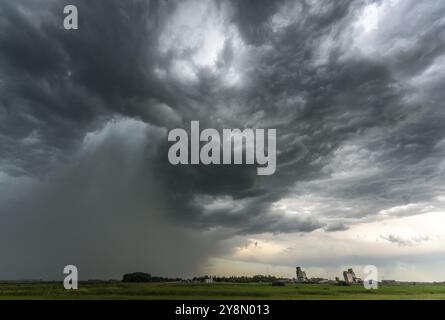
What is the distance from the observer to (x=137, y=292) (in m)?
129
